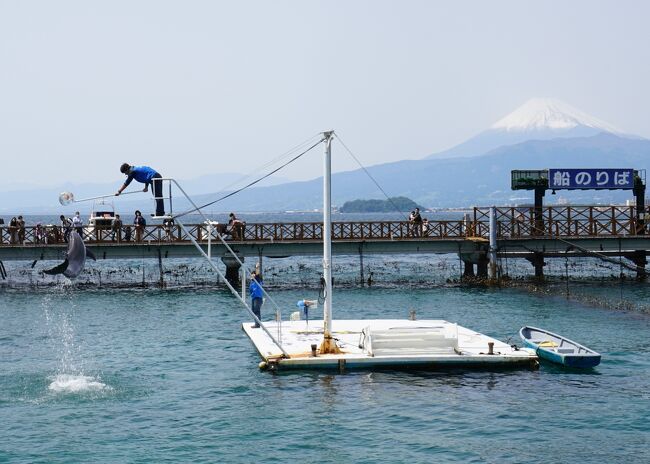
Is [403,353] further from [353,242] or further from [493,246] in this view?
[493,246]

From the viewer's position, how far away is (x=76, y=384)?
2580 centimetres

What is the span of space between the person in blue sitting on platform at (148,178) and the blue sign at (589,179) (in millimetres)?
35684

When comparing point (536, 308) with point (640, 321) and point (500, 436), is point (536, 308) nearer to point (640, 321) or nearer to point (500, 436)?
point (640, 321)

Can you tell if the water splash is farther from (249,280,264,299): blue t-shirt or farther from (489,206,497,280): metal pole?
(489,206,497,280): metal pole

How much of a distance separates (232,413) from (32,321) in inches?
796

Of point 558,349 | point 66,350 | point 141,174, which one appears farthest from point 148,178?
point 558,349

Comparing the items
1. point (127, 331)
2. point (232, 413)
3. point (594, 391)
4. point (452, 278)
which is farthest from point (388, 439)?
point (452, 278)

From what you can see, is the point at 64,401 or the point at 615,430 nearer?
the point at 615,430

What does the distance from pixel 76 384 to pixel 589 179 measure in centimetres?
3842

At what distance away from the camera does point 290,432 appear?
68.7ft

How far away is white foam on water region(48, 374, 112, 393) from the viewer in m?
25.2

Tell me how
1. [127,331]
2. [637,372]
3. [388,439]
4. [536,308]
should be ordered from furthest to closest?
[536,308], [127,331], [637,372], [388,439]

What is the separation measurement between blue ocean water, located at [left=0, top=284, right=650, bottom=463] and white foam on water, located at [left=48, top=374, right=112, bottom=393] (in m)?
0.09

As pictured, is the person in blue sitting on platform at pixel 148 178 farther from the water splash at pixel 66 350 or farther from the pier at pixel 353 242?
the pier at pixel 353 242
